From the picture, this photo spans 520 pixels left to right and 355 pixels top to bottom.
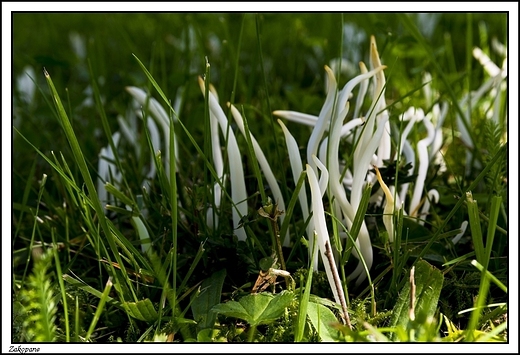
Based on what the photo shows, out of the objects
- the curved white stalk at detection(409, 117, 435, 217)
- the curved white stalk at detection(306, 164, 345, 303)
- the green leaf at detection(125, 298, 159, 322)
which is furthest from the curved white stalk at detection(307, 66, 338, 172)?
the green leaf at detection(125, 298, 159, 322)

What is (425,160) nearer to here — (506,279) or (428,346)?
(506,279)

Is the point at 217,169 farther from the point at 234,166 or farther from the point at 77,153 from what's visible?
the point at 77,153

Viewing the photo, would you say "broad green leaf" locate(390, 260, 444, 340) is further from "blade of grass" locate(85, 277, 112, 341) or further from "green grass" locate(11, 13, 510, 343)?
"blade of grass" locate(85, 277, 112, 341)

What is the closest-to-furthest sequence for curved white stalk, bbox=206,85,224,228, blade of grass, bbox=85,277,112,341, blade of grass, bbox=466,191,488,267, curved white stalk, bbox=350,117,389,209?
blade of grass, bbox=85,277,112,341 < blade of grass, bbox=466,191,488,267 < curved white stalk, bbox=350,117,389,209 < curved white stalk, bbox=206,85,224,228

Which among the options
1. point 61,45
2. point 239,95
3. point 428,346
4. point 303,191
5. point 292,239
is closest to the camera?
point 428,346

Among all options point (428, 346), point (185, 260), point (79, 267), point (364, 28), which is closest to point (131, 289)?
point (185, 260)
